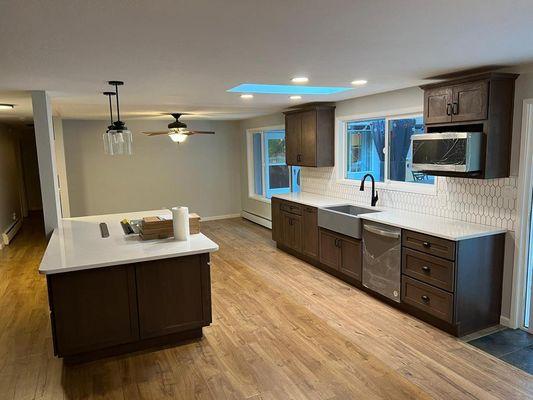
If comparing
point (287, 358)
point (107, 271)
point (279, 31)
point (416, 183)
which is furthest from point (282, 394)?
point (416, 183)

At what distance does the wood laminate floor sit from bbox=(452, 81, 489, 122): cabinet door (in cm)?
189

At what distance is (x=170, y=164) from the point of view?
8.27 metres

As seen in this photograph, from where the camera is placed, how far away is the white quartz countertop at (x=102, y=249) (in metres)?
2.83

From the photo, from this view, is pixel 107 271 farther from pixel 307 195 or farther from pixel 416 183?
pixel 307 195

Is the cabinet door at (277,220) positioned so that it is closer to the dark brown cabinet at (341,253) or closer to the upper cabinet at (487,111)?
the dark brown cabinet at (341,253)

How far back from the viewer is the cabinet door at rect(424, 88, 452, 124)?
3467mm

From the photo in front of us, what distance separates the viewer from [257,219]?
818 centimetres

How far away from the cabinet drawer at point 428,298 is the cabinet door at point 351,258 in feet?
2.27

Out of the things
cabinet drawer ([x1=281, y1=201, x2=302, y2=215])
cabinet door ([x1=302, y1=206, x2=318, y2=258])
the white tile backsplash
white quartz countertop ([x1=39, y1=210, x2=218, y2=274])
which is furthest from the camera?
cabinet drawer ([x1=281, y1=201, x2=302, y2=215])

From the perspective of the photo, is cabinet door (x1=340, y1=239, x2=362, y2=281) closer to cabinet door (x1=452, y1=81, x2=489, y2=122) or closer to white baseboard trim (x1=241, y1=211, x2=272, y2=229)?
cabinet door (x1=452, y1=81, x2=489, y2=122)

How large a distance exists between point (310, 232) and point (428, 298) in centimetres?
200

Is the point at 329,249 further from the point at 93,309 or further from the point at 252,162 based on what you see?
the point at 252,162

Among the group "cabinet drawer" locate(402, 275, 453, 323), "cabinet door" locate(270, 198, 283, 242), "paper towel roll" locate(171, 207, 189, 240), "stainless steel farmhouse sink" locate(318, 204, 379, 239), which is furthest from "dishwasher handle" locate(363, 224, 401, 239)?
"cabinet door" locate(270, 198, 283, 242)

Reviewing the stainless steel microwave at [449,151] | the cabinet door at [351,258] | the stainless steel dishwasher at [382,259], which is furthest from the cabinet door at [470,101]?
the cabinet door at [351,258]
